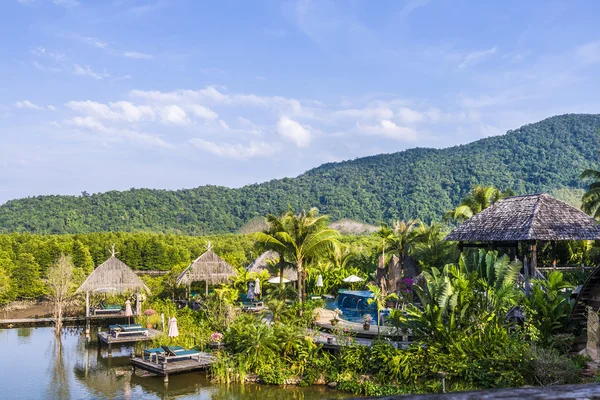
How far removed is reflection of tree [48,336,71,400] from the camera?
1491cm

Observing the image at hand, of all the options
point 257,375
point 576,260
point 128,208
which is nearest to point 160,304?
point 257,375

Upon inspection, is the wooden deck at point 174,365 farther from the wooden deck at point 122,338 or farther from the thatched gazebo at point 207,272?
the thatched gazebo at point 207,272

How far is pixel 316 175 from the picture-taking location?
4291 inches

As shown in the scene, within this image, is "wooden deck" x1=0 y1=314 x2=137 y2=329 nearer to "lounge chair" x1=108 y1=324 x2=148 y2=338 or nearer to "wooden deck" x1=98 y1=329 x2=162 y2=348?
"wooden deck" x1=98 y1=329 x2=162 y2=348

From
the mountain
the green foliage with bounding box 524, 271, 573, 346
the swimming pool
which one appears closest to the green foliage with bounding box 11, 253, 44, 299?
the swimming pool

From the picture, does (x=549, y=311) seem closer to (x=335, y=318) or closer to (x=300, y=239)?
(x=335, y=318)

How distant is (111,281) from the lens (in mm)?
24516

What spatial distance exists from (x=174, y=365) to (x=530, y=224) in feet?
40.7

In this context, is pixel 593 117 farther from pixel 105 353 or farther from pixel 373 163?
pixel 105 353

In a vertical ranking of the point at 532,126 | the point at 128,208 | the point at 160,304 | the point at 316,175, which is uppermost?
the point at 532,126

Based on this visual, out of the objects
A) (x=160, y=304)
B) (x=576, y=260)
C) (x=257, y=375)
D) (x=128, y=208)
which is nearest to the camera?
(x=257, y=375)

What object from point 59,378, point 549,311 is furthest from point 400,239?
point 59,378

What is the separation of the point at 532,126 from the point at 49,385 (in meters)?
106

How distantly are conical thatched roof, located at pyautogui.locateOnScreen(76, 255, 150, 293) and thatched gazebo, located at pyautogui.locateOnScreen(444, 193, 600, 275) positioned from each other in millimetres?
14236
